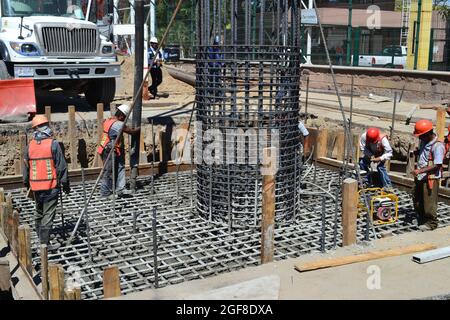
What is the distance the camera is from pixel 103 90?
1345 cm

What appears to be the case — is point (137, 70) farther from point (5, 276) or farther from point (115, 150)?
point (5, 276)

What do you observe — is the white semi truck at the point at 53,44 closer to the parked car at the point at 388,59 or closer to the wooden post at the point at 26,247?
the wooden post at the point at 26,247

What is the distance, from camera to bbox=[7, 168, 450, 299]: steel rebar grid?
A: 5348 mm

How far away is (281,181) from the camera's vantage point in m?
6.83

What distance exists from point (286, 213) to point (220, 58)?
2.06 meters

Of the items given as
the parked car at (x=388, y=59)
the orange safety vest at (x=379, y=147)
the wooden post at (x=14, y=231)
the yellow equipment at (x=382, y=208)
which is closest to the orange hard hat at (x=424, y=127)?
the yellow equipment at (x=382, y=208)

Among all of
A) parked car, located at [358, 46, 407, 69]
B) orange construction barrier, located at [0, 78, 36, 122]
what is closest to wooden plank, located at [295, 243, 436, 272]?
orange construction barrier, located at [0, 78, 36, 122]

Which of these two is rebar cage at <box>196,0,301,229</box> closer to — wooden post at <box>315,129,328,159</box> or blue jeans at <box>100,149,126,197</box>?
blue jeans at <box>100,149,126,197</box>

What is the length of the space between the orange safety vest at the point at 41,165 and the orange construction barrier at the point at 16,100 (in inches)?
227

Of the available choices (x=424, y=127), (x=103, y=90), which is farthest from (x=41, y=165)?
(x=103, y=90)

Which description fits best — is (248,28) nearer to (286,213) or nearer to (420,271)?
(286,213)

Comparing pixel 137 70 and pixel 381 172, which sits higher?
pixel 137 70

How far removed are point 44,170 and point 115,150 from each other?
207 cm
